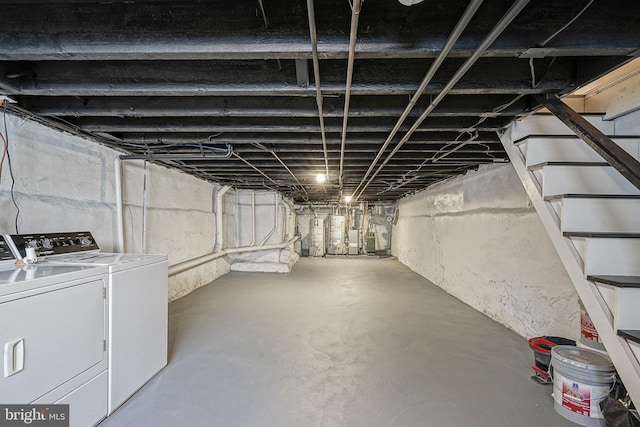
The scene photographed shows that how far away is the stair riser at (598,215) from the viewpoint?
152cm

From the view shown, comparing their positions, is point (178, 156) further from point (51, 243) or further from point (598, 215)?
point (598, 215)

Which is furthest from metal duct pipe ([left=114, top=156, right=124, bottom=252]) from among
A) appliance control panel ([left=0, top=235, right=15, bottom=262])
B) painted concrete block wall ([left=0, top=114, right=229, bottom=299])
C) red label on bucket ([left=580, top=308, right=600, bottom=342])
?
red label on bucket ([left=580, top=308, right=600, bottom=342])

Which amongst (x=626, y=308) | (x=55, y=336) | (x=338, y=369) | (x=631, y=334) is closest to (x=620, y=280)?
(x=626, y=308)

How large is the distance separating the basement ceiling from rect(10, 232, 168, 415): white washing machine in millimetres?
930

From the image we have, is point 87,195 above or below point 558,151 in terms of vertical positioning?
below

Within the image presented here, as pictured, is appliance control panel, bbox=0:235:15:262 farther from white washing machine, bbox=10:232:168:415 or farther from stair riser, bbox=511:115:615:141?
stair riser, bbox=511:115:615:141

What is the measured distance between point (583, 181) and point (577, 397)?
1.28 metres

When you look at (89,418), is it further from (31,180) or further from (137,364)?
(31,180)

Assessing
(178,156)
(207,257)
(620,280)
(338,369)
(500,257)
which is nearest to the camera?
(620,280)

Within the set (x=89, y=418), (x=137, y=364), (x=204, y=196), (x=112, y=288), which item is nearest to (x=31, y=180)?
(x=112, y=288)

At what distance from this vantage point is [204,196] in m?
5.05

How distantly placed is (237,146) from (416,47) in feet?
6.74

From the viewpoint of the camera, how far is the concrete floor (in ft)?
5.51

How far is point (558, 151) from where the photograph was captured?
1.83m
